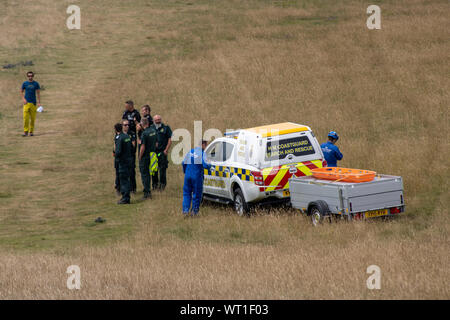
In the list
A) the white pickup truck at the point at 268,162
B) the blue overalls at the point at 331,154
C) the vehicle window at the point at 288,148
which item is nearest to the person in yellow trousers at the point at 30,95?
the white pickup truck at the point at 268,162

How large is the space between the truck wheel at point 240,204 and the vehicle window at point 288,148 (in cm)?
106

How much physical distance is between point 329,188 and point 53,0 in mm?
44334

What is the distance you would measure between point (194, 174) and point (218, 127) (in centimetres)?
1071

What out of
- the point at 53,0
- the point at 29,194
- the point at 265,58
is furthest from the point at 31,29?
the point at 29,194

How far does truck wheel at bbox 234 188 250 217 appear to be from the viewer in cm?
1550

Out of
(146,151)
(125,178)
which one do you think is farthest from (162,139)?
(125,178)

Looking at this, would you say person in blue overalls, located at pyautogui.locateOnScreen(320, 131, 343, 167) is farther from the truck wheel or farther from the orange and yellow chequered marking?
the truck wheel

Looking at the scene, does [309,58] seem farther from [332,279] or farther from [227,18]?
[332,279]

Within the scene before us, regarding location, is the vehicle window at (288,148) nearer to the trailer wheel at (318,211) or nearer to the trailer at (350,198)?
the trailer at (350,198)

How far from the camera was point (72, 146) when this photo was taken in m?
25.3

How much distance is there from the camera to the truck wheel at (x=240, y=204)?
15.5 meters

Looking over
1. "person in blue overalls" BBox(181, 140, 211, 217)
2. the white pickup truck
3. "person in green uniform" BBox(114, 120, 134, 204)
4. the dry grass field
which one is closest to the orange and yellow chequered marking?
the white pickup truck

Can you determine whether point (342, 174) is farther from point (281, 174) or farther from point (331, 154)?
point (331, 154)

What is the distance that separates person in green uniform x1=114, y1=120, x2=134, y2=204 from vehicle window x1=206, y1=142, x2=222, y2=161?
1970mm
